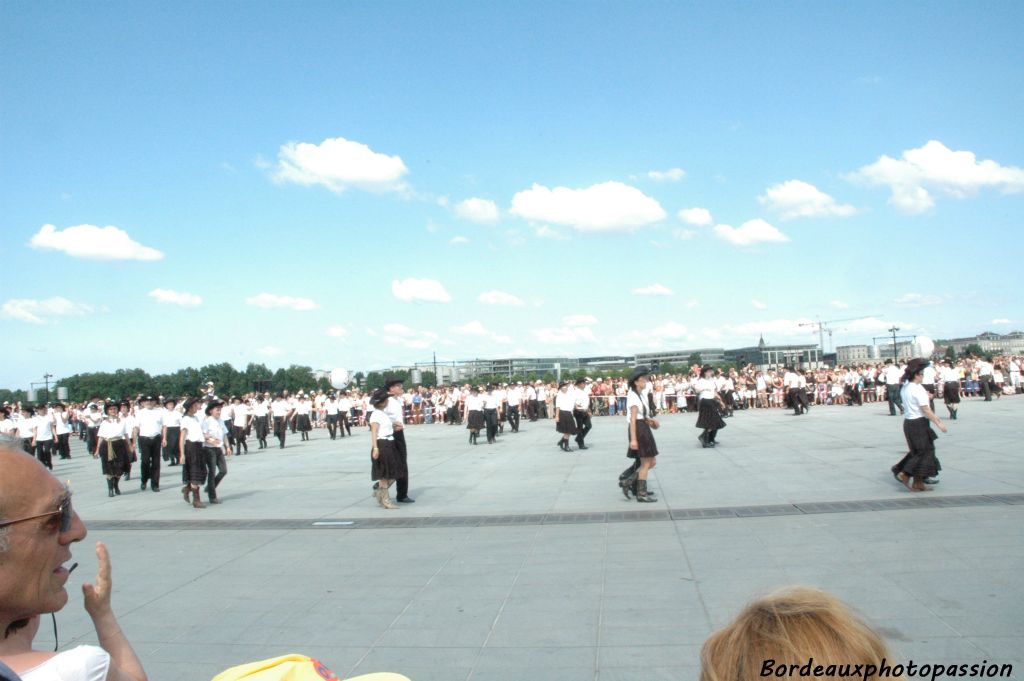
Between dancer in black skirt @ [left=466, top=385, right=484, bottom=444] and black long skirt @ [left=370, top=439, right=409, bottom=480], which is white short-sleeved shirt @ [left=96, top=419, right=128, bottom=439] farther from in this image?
dancer in black skirt @ [left=466, top=385, right=484, bottom=444]

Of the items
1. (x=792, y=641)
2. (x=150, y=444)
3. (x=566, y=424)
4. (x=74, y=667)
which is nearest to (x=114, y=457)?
(x=150, y=444)

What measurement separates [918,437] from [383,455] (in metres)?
7.11

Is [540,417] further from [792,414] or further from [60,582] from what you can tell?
[60,582]

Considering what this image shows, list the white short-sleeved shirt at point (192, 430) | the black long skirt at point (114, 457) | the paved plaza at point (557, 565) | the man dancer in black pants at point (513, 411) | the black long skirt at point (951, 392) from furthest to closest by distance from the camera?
1. the man dancer in black pants at point (513, 411)
2. the black long skirt at point (951, 392)
3. the black long skirt at point (114, 457)
4. the white short-sleeved shirt at point (192, 430)
5. the paved plaza at point (557, 565)

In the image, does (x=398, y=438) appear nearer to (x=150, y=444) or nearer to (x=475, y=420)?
(x=150, y=444)

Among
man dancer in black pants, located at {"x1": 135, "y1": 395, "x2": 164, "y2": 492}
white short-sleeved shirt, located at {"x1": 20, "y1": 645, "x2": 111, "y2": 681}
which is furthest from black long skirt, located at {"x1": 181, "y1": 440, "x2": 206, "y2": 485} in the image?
white short-sleeved shirt, located at {"x1": 20, "y1": 645, "x2": 111, "y2": 681}

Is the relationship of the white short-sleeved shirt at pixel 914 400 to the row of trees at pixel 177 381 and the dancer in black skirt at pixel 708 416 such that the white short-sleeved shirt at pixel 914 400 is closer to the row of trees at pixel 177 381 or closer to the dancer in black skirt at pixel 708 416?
the dancer in black skirt at pixel 708 416

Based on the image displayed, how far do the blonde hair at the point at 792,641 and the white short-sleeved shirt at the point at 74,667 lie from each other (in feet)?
4.55

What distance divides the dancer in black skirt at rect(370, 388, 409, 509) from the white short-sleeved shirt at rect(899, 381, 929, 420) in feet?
22.5

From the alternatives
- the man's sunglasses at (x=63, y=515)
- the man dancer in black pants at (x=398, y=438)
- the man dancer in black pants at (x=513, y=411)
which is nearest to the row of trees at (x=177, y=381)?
the man dancer in black pants at (x=513, y=411)

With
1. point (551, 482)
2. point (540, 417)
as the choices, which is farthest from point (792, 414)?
point (551, 482)

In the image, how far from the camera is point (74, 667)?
169 centimetres

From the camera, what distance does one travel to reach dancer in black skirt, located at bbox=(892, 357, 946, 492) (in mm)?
9227

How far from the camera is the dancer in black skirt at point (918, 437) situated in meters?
9.23
